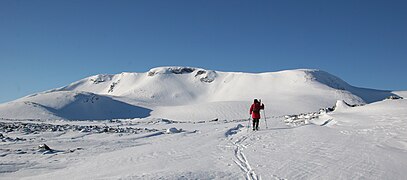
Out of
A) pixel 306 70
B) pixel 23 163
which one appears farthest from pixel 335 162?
pixel 306 70

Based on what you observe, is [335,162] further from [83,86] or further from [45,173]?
[83,86]

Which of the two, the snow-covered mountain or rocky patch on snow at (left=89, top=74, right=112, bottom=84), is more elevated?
rocky patch on snow at (left=89, top=74, right=112, bottom=84)

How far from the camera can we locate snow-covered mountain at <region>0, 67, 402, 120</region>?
210 feet

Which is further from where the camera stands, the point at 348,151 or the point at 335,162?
the point at 348,151

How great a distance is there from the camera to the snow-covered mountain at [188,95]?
64125mm

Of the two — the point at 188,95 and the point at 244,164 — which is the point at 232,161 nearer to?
the point at 244,164

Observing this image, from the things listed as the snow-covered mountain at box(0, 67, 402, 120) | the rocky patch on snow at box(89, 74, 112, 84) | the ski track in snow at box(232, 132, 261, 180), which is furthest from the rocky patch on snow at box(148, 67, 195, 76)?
the ski track in snow at box(232, 132, 261, 180)

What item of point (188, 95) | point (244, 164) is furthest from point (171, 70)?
point (244, 164)

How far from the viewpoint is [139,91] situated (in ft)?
422

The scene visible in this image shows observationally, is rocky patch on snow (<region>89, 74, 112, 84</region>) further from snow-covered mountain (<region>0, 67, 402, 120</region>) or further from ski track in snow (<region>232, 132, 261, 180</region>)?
ski track in snow (<region>232, 132, 261, 180</region>)

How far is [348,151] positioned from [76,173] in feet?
21.1

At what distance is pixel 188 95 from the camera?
12725 centimetres

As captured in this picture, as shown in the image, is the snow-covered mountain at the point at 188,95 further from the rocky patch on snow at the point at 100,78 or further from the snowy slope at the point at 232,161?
the snowy slope at the point at 232,161

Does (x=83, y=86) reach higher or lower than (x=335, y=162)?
higher
